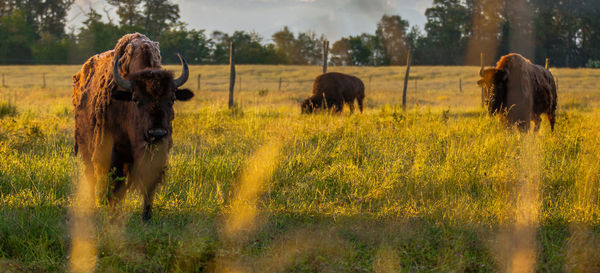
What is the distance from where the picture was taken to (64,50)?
6575 cm

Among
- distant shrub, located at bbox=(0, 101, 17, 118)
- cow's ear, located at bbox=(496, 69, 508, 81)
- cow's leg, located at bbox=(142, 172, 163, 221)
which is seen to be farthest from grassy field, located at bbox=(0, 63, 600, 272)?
distant shrub, located at bbox=(0, 101, 17, 118)

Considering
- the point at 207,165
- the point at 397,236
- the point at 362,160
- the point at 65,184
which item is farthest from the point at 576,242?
the point at 65,184

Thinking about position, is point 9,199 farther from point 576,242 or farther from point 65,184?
point 576,242

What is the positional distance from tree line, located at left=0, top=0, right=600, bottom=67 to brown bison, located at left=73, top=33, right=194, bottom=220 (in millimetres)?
63005

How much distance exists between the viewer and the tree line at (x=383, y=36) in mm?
65438

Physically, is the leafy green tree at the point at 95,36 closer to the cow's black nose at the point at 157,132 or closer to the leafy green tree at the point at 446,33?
the leafy green tree at the point at 446,33

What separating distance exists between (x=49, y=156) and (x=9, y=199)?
2185 millimetres

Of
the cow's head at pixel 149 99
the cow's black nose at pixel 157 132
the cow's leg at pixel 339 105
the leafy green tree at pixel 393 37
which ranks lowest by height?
the cow's leg at pixel 339 105

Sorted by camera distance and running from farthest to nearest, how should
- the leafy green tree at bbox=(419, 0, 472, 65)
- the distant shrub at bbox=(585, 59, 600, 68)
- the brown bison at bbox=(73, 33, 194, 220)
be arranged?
the leafy green tree at bbox=(419, 0, 472, 65) → the distant shrub at bbox=(585, 59, 600, 68) → the brown bison at bbox=(73, 33, 194, 220)

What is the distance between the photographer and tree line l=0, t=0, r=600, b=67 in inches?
2576

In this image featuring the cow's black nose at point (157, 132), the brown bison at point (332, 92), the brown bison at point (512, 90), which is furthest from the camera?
the brown bison at point (332, 92)

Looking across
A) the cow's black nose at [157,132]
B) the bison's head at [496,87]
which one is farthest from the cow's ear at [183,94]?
the bison's head at [496,87]

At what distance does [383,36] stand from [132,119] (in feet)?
269

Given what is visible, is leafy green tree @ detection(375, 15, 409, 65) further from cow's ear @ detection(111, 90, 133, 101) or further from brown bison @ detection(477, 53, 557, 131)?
cow's ear @ detection(111, 90, 133, 101)
